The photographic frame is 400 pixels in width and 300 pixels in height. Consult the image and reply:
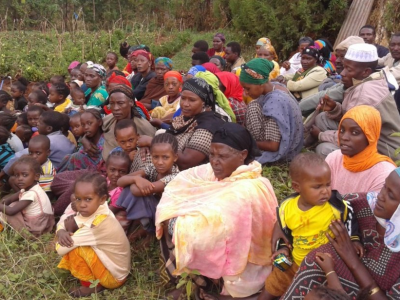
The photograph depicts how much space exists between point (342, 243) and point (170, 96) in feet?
12.6

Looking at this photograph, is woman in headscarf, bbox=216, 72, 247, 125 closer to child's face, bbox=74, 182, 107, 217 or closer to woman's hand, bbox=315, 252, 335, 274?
child's face, bbox=74, 182, 107, 217

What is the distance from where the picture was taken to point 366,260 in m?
2.61

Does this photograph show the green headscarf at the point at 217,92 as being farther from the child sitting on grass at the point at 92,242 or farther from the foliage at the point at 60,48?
the foliage at the point at 60,48

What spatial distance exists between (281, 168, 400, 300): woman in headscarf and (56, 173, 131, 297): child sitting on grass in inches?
62.5

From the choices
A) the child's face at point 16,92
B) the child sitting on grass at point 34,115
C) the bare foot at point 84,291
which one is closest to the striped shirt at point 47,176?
the child sitting on grass at point 34,115

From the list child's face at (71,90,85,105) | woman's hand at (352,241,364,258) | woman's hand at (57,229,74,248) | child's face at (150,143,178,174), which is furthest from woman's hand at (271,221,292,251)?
child's face at (71,90,85,105)

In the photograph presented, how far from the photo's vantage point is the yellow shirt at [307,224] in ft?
8.93

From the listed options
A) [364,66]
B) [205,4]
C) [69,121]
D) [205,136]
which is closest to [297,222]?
[205,136]

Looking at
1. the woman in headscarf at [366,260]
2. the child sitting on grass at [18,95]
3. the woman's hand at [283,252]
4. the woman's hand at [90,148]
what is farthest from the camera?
the child sitting on grass at [18,95]

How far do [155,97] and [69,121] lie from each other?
69.0 inches

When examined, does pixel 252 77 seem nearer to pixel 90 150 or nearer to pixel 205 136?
pixel 205 136

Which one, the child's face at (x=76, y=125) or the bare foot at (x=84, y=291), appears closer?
the bare foot at (x=84, y=291)

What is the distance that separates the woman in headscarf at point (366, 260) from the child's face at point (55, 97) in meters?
5.42

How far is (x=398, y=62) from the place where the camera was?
6.03 metres
